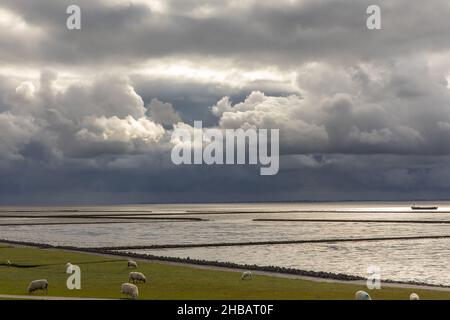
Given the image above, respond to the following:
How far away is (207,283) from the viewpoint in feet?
139

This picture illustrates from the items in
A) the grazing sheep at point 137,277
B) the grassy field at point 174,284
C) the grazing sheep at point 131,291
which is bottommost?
the grassy field at point 174,284

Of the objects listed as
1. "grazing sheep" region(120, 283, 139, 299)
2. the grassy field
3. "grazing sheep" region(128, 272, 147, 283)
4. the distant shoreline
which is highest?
"grazing sheep" region(120, 283, 139, 299)

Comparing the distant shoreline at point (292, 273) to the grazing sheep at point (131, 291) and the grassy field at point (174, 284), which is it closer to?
the grassy field at point (174, 284)

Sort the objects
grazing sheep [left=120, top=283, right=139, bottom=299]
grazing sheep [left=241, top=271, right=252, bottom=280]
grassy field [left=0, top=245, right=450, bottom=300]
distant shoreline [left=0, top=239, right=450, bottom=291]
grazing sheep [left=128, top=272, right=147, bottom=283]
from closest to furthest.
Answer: grazing sheep [left=120, top=283, right=139, bottom=299] → grassy field [left=0, top=245, right=450, bottom=300] → grazing sheep [left=128, top=272, right=147, bottom=283] → distant shoreline [left=0, top=239, right=450, bottom=291] → grazing sheep [left=241, top=271, right=252, bottom=280]

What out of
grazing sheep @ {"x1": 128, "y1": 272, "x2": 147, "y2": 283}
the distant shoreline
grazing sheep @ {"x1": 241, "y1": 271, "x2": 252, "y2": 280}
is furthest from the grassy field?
the distant shoreline

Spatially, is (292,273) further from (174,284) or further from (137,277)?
(137,277)

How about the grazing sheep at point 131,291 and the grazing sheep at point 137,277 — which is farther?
the grazing sheep at point 137,277

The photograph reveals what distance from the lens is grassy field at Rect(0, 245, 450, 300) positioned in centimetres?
3641

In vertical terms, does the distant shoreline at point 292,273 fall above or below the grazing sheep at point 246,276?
below

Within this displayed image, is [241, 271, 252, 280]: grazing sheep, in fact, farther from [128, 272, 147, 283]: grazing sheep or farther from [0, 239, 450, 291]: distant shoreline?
[128, 272, 147, 283]: grazing sheep

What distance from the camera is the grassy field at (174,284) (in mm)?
36406

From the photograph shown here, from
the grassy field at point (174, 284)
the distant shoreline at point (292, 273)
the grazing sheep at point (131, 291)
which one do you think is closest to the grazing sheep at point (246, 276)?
the grassy field at point (174, 284)
